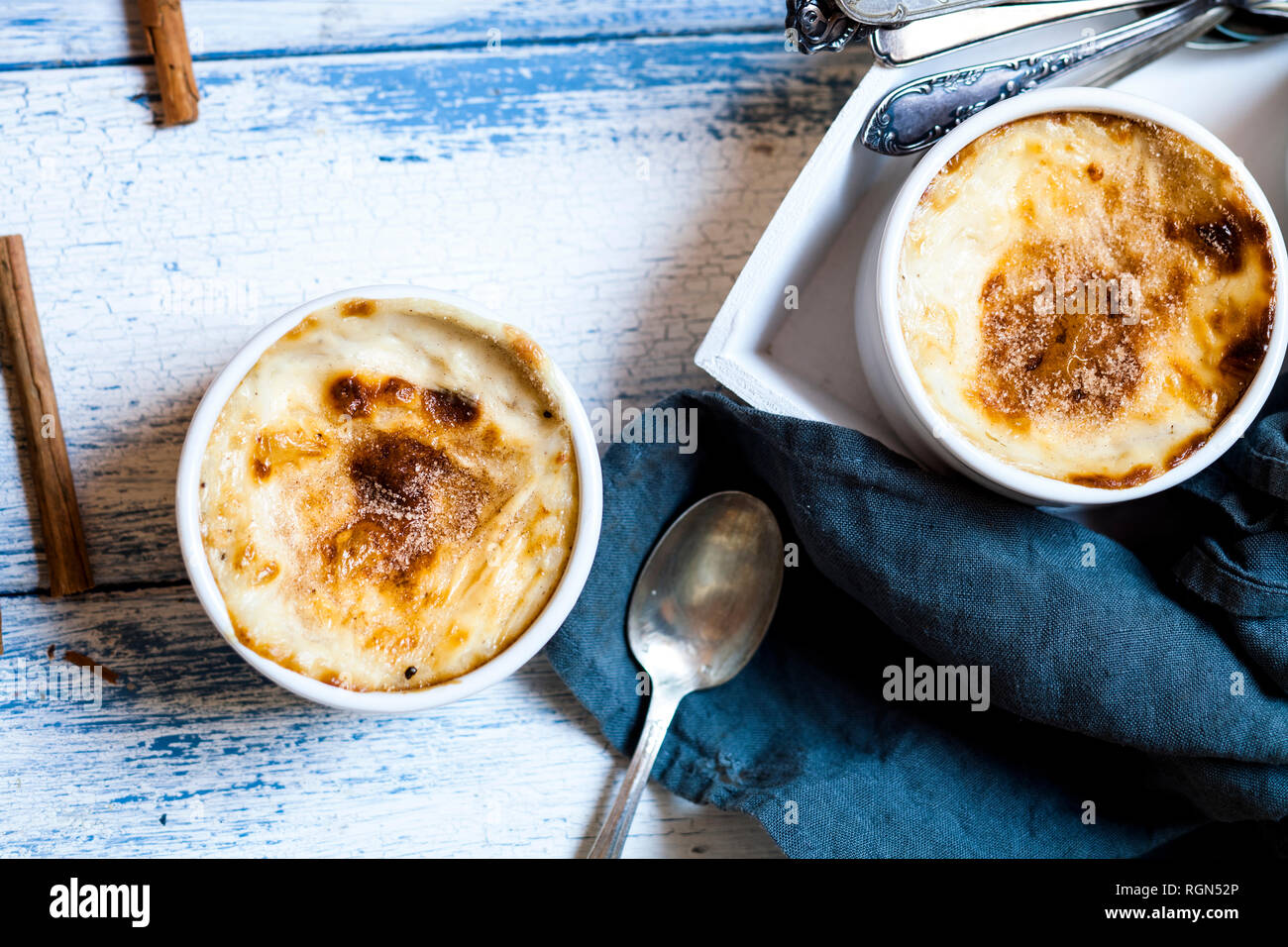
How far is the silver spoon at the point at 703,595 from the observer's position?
3.33 ft

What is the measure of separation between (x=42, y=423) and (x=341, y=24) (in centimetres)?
56

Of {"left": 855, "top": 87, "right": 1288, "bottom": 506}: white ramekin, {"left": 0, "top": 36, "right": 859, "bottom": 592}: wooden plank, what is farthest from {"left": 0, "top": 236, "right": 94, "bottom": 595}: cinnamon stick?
{"left": 855, "top": 87, "right": 1288, "bottom": 506}: white ramekin

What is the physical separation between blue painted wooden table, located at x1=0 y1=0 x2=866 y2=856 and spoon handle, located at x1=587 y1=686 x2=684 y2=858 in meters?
0.05

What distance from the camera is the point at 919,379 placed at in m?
0.86

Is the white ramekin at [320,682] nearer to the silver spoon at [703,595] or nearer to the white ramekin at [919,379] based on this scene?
the silver spoon at [703,595]

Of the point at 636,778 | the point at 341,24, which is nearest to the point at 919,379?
the point at 636,778

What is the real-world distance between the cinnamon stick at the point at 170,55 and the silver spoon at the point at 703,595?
72 cm

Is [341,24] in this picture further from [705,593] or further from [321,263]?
[705,593]

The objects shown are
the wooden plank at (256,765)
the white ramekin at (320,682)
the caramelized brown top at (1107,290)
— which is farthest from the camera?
the wooden plank at (256,765)

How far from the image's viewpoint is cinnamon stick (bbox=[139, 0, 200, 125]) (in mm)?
982

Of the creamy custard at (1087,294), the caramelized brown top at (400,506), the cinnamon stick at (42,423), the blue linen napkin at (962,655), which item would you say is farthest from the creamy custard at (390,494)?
the creamy custard at (1087,294)

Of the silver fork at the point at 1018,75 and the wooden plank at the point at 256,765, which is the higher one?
the silver fork at the point at 1018,75

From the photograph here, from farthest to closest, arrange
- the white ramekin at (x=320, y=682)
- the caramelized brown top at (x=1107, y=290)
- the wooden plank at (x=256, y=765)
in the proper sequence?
the wooden plank at (x=256, y=765) → the caramelized brown top at (x=1107, y=290) → the white ramekin at (x=320, y=682)

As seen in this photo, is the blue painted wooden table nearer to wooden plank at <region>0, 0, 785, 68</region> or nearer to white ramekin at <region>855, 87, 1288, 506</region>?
wooden plank at <region>0, 0, 785, 68</region>
